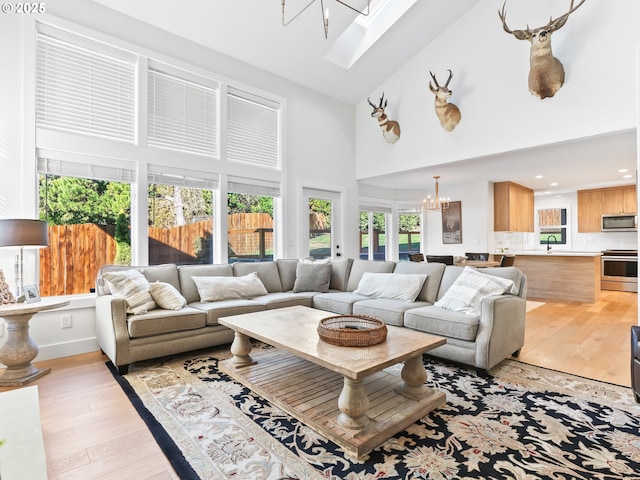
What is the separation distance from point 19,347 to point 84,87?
2667 mm

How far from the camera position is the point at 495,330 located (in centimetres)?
276

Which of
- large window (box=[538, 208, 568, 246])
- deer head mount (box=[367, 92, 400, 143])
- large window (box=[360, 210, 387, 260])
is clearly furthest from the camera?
large window (box=[538, 208, 568, 246])

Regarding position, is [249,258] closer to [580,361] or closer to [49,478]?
[49,478]

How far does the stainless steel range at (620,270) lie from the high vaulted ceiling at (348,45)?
173 centimetres

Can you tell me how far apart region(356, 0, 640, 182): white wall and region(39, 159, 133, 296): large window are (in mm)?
4156

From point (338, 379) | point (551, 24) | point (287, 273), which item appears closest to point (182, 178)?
point (287, 273)

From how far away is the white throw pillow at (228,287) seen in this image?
12.2ft

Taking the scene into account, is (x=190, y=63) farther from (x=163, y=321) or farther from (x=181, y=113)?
(x=163, y=321)

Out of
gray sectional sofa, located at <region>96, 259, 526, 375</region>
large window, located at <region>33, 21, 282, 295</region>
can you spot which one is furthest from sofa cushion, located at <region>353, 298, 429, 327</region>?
large window, located at <region>33, 21, 282, 295</region>

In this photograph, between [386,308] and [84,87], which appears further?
[84,87]

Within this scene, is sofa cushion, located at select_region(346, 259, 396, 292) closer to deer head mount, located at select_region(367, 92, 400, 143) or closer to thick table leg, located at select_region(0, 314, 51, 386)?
deer head mount, located at select_region(367, 92, 400, 143)

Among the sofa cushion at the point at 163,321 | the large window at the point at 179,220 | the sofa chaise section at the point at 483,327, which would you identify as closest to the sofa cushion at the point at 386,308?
the sofa chaise section at the point at 483,327

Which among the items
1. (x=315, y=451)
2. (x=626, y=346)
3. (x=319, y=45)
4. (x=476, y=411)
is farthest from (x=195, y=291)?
(x=626, y=346)

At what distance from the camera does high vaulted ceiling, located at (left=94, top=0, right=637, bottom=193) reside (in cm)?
406
